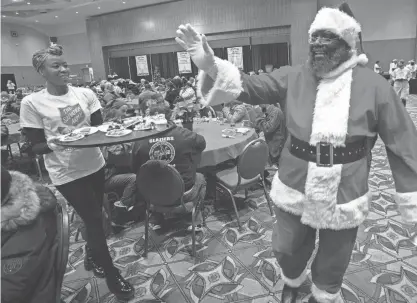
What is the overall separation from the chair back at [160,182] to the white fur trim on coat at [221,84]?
0.88 metres

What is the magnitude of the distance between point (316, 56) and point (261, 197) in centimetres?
237

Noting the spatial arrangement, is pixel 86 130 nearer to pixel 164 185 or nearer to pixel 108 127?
pixel 108 127

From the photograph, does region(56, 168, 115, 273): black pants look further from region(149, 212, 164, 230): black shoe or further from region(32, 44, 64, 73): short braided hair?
region(149, 212, 164, 230): black shoe

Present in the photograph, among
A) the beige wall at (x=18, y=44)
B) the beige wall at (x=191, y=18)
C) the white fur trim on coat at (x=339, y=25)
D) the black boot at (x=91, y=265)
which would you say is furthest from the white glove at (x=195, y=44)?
the beige wall at (x=18, y=44)

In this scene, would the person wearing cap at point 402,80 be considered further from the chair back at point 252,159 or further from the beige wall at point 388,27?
the chair back at point 252,159

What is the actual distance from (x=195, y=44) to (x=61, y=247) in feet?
3.29

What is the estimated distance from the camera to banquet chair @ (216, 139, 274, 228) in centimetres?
260

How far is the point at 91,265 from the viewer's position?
91.5 inches

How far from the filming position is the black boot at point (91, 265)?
7.37 ft

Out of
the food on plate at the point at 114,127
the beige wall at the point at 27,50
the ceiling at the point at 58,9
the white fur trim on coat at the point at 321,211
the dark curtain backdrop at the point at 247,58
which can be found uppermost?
the ceiling at the point at 58,9

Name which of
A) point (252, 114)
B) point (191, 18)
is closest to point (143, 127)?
point (252, 114)

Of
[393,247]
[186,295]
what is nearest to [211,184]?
[186,295]

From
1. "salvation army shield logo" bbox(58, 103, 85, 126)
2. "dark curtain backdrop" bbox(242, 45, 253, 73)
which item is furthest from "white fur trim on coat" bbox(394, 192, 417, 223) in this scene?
"dark curtain backdrop" bbox(242, 45, 253, 73)

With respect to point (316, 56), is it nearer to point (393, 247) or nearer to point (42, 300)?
point (42, 300)
